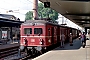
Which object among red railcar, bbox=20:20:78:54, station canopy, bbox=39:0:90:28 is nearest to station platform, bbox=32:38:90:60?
red railcar, bbox=20:20:78:54

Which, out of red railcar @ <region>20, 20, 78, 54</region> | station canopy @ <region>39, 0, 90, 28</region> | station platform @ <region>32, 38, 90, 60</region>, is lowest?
station platform @ <region>32, 38, 90, 60</region>

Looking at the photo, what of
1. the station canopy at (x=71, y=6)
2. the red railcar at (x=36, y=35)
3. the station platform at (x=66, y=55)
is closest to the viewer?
the station platform at (x=66, y=55)

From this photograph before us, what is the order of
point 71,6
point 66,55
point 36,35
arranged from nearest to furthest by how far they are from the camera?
point 66,55 < point 36,35 < point 71,6

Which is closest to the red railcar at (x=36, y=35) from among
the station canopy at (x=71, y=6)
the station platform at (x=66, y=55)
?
the station platform at (x=66, y=55)

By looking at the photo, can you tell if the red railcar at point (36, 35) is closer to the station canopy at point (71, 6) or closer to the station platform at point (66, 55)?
the station platform at point (66, 55)

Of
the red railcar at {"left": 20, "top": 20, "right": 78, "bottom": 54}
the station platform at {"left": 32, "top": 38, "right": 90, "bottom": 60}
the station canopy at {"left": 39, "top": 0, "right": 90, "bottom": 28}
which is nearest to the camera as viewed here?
the station platform at {"left": 32, "top": 38, "right": 90, "bottom": 60}

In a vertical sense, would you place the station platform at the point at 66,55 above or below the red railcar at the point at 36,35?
below

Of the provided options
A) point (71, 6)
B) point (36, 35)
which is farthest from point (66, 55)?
point (71, 6)

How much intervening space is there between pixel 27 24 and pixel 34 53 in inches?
107

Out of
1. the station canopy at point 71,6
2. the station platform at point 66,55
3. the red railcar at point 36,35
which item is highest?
the station canopy at point 71,6

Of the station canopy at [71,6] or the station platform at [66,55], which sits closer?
the station platform at [66,55]

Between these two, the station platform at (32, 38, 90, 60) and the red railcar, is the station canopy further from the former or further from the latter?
the station platform at (32, 38, 90, 60)

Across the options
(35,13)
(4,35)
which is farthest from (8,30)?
(35,13)

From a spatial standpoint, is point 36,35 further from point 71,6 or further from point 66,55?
point 71,6
